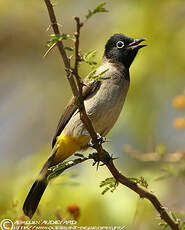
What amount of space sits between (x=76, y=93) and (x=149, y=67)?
2.48 metres

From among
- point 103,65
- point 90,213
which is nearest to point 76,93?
point 90,213

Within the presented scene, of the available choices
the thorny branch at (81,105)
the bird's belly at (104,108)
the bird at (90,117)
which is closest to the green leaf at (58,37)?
the thorny branch at (81,105)

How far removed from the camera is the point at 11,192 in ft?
12.5

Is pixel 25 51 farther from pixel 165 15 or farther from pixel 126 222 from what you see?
pixel 126 222

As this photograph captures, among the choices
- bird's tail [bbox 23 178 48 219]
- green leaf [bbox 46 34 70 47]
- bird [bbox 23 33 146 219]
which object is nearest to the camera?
green leaf [bbox 46 34 70 47]

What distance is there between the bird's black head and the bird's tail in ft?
5.04

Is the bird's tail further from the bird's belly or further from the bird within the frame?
the bird's belly

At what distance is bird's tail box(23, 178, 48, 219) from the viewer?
3.44m

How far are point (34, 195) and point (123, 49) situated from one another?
72.5 inches

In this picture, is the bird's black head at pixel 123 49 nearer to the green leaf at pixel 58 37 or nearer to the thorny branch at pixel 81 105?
the thorny branch at pixel 81 105

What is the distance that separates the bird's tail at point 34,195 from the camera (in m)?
3.44

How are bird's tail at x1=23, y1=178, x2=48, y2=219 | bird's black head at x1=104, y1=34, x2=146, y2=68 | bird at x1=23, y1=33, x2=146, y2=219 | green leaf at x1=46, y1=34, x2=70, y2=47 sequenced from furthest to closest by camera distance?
1. bird's black head at x1=104, y1=34, x2=146, y2=68
2. bird at x1=23, y1=33, x2=146, y2=219
3. bird's tail at x1=23, y1=178, x2=48, y2=219
4. green leaf at x1=46, y1=34, x2=70, y2=47

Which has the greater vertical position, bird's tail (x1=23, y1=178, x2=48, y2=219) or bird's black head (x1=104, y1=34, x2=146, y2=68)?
bird's black head (x1=104, y1=34, x2=146, y2=68)

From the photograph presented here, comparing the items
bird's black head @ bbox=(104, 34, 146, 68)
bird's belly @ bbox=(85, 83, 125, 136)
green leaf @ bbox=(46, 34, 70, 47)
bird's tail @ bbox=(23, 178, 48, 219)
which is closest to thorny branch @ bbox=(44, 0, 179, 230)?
green leaf @ bbox=(46, 34, 70, 47)
